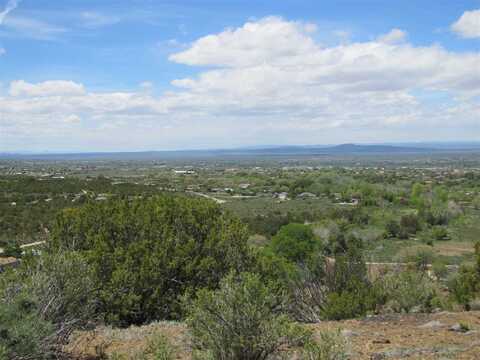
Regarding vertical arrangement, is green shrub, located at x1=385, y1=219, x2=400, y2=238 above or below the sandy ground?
below

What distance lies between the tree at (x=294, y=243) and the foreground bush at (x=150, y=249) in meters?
21.4

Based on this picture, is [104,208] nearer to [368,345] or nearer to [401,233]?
[368,345]

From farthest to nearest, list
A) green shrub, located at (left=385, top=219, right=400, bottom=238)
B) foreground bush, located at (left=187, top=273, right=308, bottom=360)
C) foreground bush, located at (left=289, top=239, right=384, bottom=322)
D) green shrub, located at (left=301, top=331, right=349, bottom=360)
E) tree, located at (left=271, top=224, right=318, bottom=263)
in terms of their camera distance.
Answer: green shrub, located at (left=385, top=219, right=400, bottom=238), tree, located at (left=271, top=224, right=318, bottom=263), foreground bush, located at (left=289, top=239, right=384, bottom=322), foreground bush, located at (left=187, top=273, right=308, bottom=360), green shrub, located at (left=301, top=331, right=349, bottom=360)

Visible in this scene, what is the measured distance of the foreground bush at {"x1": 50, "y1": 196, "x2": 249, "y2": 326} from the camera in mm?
12116

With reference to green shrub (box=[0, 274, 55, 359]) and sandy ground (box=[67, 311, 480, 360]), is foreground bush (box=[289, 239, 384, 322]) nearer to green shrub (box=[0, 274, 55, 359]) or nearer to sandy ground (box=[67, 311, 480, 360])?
sandy ground (box=[67, 311, 480, 360])

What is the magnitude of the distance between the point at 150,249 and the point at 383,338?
6.55m

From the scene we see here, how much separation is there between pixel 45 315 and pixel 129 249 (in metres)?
5.26

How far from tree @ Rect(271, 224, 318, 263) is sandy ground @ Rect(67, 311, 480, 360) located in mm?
24639

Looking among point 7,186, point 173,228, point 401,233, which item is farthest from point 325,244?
point 7,186

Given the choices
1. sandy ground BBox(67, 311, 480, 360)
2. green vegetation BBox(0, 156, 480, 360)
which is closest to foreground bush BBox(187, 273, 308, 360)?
green vegetation BBox(0, 156, 480, 360)

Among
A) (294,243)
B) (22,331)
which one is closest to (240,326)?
(22,331)

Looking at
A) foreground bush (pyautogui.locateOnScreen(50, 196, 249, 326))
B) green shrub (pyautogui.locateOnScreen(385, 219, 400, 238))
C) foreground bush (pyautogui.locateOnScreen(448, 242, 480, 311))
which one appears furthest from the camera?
green shrub (pyautogui.locateOnScreen(385, 219, 400, 238))

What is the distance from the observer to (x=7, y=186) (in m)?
66.1

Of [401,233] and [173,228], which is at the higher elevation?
[173,228]
